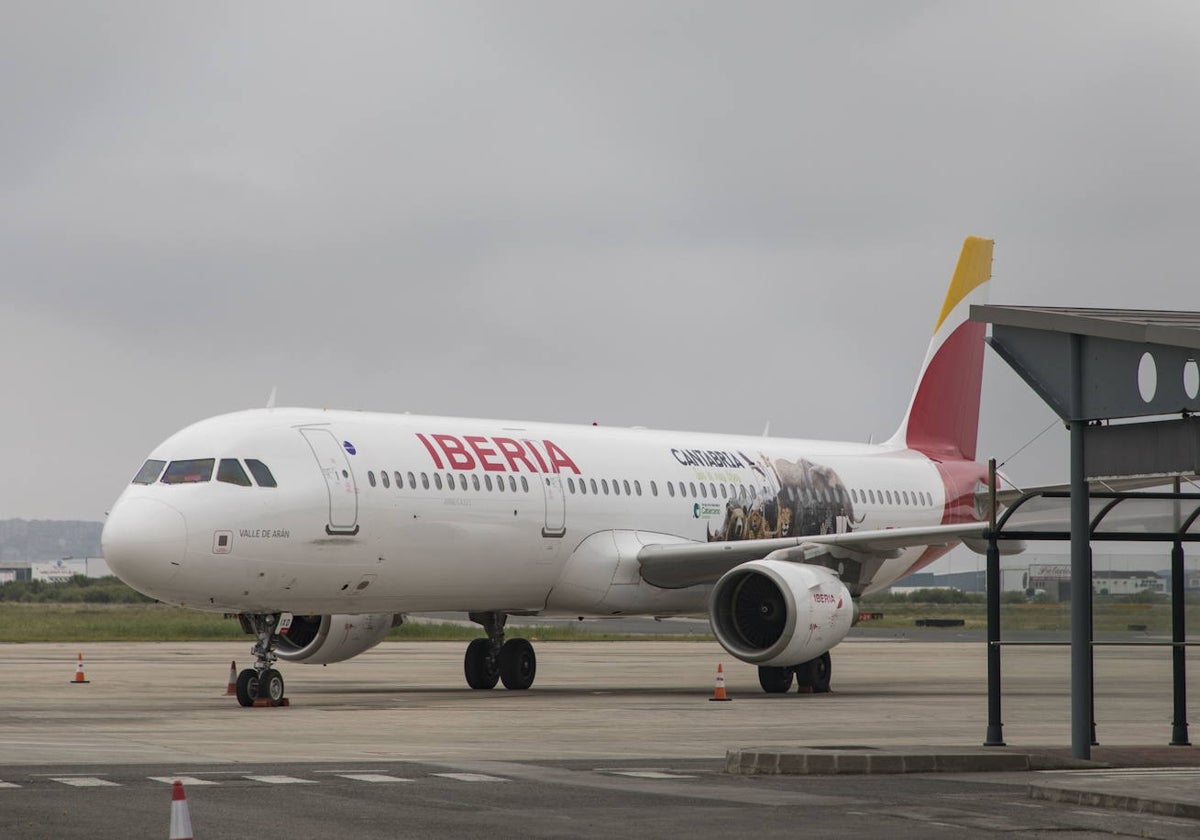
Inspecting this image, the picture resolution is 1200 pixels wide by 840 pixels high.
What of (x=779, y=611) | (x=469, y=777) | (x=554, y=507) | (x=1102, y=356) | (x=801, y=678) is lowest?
(x=469, y=777)

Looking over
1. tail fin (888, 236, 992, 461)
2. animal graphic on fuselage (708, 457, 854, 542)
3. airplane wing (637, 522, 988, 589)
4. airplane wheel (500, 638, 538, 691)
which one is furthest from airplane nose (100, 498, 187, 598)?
tail fin (888, 236, 992, 461)

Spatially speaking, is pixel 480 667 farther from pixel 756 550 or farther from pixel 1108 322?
pixel 1108 322

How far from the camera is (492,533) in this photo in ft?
88.1

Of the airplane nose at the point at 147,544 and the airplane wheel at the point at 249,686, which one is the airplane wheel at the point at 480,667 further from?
the airplane nose at the point at 147,544

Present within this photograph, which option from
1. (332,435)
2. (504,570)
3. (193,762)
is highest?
(332,435)

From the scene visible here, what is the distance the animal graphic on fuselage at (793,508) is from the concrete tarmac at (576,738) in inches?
107

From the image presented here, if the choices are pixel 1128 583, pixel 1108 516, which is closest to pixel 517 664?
pixel 1128 583

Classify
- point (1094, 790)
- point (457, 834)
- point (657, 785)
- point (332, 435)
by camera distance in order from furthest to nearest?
point (332, 435) → point (657, 785) → point (1094, 790) → point (457, 834)

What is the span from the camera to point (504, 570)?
27.3 metres

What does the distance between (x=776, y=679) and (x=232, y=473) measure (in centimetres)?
879

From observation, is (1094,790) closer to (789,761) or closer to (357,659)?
(789,761)

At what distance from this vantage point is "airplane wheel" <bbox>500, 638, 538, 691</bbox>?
29.2m

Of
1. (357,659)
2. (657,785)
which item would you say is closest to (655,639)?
(357,659)

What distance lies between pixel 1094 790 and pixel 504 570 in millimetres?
15247
